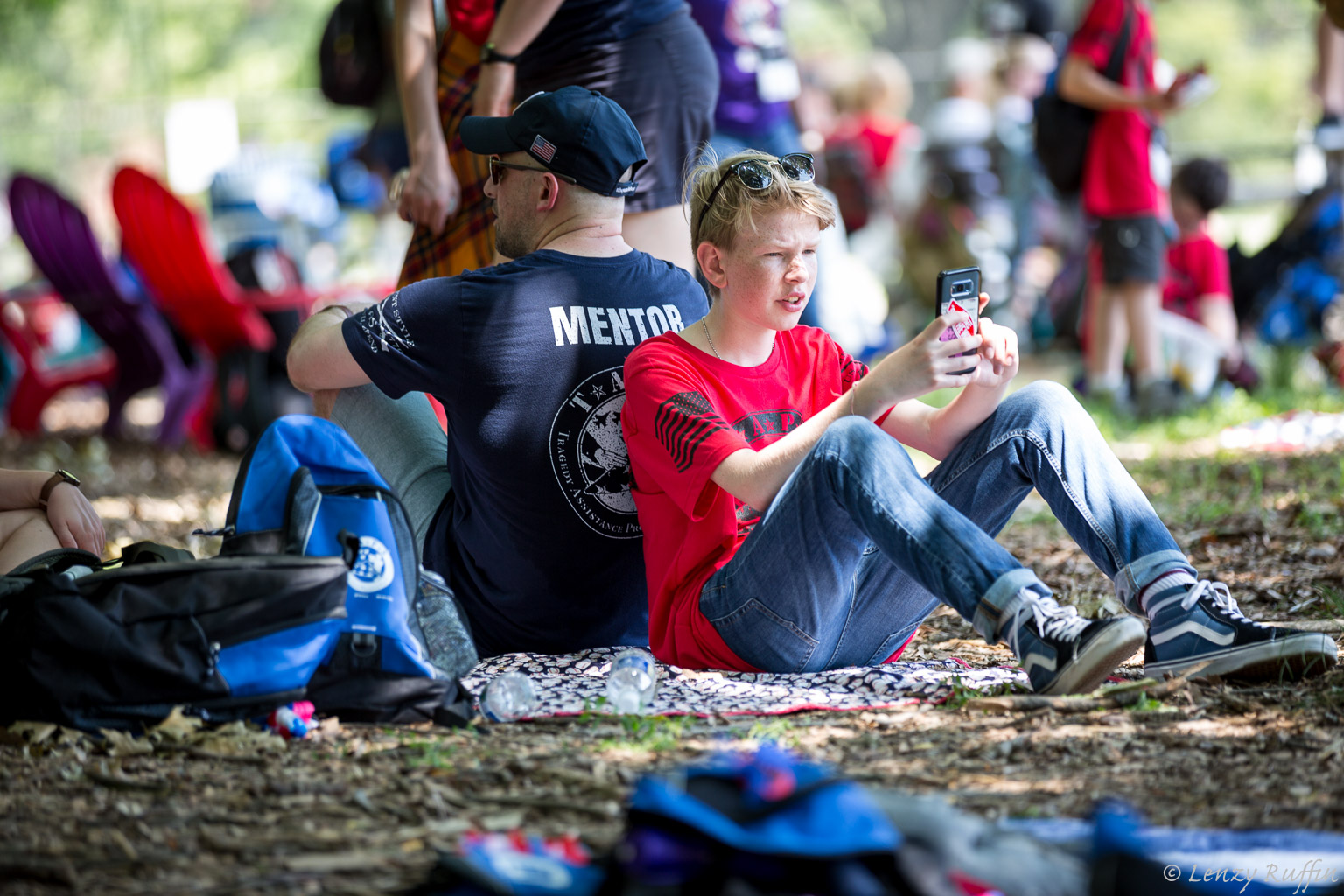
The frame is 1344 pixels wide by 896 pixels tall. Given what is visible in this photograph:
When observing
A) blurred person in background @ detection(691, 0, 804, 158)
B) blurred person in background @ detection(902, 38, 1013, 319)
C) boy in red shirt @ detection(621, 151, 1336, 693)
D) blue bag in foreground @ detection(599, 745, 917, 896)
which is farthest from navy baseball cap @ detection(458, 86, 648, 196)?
blurred person in background @ detection(902, 38, 1013, 319)

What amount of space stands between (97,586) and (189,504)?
12.4 ft

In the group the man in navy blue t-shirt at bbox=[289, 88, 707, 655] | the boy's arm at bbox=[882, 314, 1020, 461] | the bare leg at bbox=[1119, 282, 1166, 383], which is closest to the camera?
the boy's arm at bbox=[882, 314, 1020, 461]

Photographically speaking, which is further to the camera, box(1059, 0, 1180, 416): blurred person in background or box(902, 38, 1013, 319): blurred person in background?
box(902, 38, 1013, 319): blurred person in background

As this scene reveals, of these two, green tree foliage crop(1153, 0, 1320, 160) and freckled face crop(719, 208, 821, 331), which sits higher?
green tree foliage crop(1153, 0, 1320, 160)

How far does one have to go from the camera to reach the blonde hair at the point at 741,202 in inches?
116

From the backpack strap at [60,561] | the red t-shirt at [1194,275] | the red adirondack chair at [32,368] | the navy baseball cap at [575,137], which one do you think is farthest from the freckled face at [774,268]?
the red adirondack chair at [32,368]

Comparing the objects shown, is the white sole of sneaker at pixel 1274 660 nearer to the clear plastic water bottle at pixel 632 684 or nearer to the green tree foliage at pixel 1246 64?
the clear plastic water bottle at pixel 632 684

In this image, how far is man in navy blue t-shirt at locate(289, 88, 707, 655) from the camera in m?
3.09

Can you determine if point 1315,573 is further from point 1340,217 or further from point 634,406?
point 1340,217

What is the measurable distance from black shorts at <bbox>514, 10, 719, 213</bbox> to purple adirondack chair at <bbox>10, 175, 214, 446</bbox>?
184 inches

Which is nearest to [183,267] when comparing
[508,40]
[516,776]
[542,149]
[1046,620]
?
[508,40]

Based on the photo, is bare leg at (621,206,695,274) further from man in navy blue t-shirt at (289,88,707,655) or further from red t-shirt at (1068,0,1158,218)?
red t-shirt at (1068,0,1158,218)

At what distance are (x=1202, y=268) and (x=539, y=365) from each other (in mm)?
5688

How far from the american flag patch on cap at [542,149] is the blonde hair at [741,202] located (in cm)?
33
